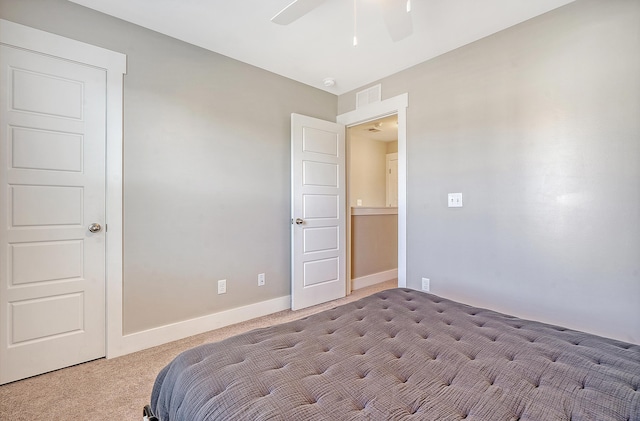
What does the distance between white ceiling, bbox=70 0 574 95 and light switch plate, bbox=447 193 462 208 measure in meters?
1.32

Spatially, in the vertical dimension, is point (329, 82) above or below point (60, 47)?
above

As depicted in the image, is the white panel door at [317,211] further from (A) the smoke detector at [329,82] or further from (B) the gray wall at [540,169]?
(B) the gray wall at [540,169]

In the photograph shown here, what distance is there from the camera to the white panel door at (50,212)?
1847mm

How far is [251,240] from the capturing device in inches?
115

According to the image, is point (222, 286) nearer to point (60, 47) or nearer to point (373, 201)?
point (60, 47)

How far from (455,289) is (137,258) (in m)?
2.68

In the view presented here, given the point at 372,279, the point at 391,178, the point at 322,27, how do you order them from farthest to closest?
the point at 391,178
the point at 372,279
the point at 322,27

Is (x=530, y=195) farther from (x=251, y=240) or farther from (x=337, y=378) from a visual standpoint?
(x=251, y=240)

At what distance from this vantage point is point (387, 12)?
1618mm

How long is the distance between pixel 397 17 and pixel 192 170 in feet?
6.33

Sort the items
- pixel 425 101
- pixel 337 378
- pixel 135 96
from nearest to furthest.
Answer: pixel 337 378 < pixel 135 96 < pixel 425 101

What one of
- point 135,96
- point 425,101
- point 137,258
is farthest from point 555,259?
point 135,96

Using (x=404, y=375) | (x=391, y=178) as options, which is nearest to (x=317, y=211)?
(x=404, y=375)

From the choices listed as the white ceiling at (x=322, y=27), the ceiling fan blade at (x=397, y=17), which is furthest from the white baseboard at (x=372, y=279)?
the ceiling fan blade at (x=397, y=17)
